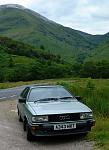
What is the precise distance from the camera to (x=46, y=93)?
12516 mm

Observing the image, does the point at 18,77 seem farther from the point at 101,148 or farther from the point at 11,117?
the point at 101,148

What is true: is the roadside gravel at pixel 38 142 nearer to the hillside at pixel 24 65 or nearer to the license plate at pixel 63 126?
the license plate at pixel 63 126

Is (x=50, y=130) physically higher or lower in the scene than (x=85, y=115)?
lower

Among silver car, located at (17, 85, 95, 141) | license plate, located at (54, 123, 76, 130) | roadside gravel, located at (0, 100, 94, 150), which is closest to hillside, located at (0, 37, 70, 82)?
roadside gravel, located at (0, 100, 94, 150)

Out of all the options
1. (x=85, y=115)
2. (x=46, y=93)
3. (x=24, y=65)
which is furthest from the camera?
(x=24, y=65)

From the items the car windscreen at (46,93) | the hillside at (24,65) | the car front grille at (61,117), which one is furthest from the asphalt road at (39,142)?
the hillside at (24,65)

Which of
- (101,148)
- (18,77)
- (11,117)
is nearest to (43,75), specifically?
(18,77)

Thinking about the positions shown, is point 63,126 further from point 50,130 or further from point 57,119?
point 50,130

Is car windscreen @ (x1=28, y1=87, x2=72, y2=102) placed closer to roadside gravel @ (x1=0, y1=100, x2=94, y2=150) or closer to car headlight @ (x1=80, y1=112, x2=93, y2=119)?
roadside gravel @ (x1=0, y1=100, x2=94, y2=150)

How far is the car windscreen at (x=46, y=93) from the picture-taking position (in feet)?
40.3

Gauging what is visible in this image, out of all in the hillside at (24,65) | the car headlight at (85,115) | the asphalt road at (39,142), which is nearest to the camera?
the asphalt road at (39,142)

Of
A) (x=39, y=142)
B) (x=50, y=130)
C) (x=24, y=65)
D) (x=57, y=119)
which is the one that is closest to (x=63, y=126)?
(x=57, y=119)

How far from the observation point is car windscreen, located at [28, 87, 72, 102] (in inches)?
483

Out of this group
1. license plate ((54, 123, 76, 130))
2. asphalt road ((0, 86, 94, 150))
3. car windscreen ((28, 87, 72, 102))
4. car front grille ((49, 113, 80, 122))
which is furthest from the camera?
car windscreen ((28, 87, 72, 102))
